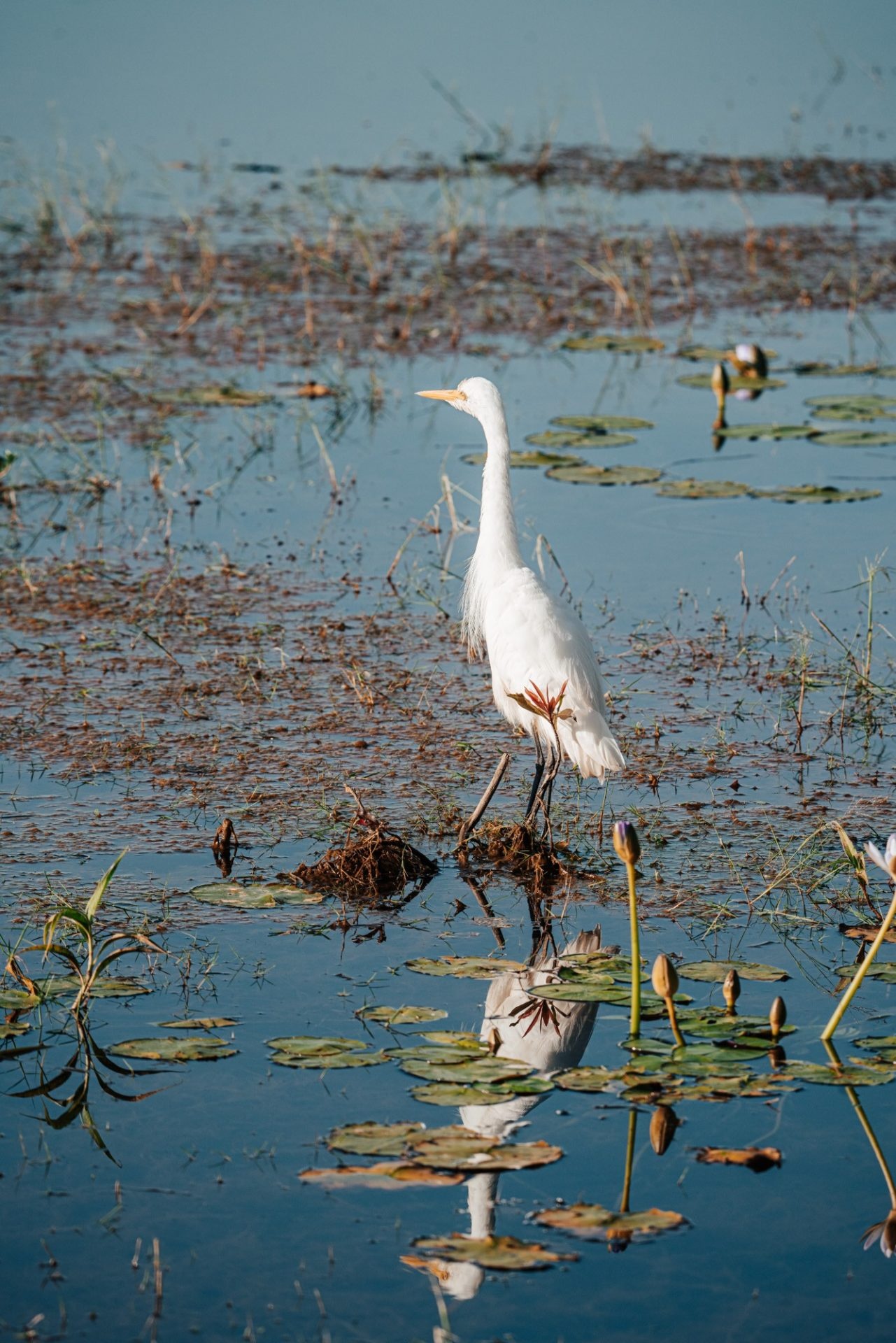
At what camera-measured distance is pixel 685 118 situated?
18906 mm

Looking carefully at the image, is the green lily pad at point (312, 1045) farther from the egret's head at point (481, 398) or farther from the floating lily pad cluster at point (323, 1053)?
the egret's head at point (481, 398)

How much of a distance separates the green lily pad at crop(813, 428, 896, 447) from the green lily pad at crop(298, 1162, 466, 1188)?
6.25 meters

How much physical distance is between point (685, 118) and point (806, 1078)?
16756 millimetres

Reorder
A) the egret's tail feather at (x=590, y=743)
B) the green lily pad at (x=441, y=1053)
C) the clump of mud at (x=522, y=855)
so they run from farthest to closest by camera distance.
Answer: the egret's tail feather at (x=590, y=743), the clump of mud at (x=522, y=855), the green lily pad at (x=441, y=1053)

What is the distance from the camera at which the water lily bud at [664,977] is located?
→ 12.7 feet

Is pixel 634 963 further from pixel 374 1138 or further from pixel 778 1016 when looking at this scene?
pixel 374 1138

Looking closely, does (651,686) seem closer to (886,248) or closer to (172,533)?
(172,533)

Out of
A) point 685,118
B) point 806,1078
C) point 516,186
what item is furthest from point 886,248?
point 806,1078

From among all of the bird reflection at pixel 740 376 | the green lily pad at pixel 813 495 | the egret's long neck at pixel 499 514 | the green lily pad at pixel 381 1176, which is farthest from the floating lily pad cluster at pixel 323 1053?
the bird reflection at pixel 740 376

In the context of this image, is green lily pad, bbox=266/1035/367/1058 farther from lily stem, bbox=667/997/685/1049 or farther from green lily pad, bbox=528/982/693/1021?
lily stem, bbox=667/997/685/1049

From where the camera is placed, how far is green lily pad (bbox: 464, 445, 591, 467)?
8719mm

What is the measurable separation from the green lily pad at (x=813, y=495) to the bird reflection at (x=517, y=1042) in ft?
13.3

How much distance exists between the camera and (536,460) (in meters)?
8.75

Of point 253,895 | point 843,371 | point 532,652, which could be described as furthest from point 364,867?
point 843,371
